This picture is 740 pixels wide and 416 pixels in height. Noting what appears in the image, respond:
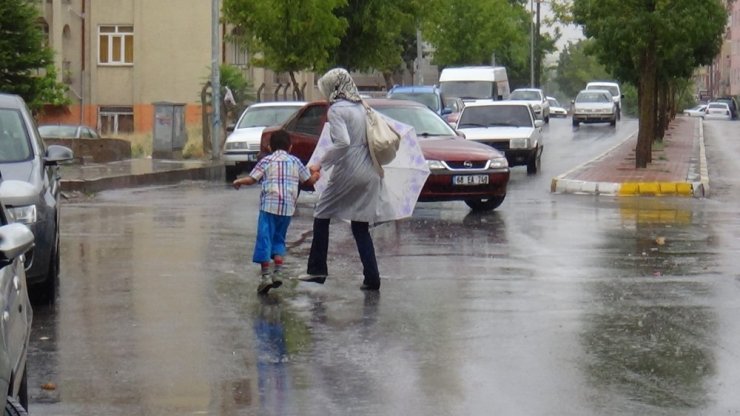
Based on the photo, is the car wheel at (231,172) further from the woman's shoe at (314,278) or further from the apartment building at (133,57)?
the apartment building at (133,57)

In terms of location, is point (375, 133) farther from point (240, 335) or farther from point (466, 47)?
point (466, 47)

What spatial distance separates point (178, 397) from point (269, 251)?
3763 millimetres

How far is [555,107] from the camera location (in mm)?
88500

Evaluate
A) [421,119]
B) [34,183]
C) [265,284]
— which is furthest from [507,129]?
[34,183]

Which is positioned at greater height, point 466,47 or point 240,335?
point 466,47

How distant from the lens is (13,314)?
568 cm

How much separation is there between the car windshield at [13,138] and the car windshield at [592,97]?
49.7m

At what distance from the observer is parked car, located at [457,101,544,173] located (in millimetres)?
28922

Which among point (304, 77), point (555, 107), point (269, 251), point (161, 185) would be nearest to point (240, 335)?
point (269, 251)

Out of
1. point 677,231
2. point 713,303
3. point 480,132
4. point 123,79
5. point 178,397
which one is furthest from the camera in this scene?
point 123,79

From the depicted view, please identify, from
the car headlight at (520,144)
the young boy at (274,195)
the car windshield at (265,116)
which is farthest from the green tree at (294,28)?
the young boy at (274,195)

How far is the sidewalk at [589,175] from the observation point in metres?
22.4

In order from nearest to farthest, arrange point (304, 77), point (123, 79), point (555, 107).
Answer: point (123, 79)
point (304, 77)
point (555, 107)

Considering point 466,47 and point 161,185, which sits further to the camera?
point 466,47
